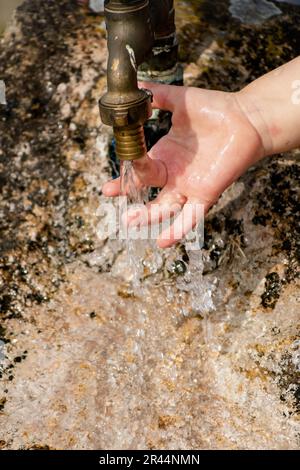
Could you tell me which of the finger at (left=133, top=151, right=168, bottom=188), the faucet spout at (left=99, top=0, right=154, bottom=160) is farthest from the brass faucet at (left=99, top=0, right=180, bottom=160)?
the finger at (left=133, top=151, right=168, bottom=188)

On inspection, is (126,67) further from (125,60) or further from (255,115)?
(255,115)

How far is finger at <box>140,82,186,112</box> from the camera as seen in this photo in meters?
1.89

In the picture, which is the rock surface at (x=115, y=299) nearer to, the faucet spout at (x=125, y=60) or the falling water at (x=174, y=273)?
the falling water at (x=174, y=273)

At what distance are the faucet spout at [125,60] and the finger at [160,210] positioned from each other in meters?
0.44

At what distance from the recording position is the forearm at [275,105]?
1889 mm

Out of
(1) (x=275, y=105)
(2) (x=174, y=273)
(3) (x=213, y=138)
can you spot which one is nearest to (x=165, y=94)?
(3) (x=213, y=138)

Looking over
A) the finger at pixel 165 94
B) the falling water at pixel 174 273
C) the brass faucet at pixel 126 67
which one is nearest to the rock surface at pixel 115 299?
the falling water at pixel 174 273

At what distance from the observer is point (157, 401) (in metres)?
1.97

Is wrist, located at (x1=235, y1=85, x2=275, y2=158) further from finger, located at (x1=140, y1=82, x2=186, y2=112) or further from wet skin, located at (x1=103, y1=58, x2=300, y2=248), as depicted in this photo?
finger, located at (x1=140, y1=82, x2=186, y2=112)

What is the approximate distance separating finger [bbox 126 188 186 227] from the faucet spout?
44cm

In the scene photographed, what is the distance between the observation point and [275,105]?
190 centimetres

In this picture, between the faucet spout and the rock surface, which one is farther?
the rock surface

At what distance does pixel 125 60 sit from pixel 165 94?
1.34 ft
